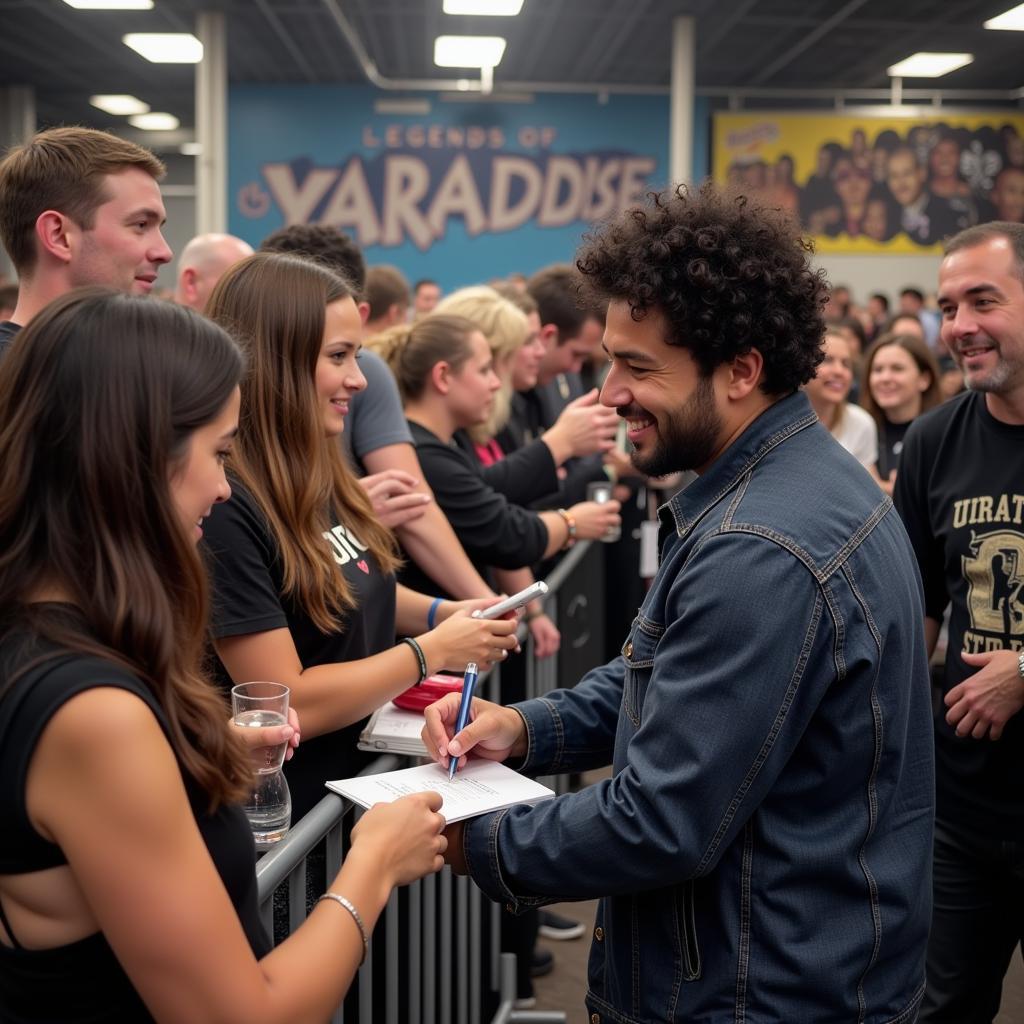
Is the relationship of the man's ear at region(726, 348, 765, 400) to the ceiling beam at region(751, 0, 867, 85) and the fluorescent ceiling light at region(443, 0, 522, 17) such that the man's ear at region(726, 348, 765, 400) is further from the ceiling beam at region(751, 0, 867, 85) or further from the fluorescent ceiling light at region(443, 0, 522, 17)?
the ceiling beam at region(751, 0, 867, 85)

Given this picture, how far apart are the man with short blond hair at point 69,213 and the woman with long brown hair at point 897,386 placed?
12.5 feet

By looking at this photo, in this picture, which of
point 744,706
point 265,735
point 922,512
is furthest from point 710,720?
point 922,512

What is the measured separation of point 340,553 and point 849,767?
3.48 ft

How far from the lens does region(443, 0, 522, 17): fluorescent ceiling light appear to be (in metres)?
10.2

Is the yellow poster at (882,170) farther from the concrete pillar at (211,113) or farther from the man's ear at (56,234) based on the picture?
the man's ear at (56,234)

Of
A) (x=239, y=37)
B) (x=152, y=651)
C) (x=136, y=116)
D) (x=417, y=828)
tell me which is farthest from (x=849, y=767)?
(x=136, y=116)

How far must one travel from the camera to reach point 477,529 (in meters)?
3.45

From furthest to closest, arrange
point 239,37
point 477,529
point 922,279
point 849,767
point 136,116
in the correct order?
1. point 136,116
2. point 922,279
3. point 239,37
4. point 477,529
5. point 849,767

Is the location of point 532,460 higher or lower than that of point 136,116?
lower

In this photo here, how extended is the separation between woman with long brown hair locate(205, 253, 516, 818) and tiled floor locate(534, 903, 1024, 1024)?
62.3 inches

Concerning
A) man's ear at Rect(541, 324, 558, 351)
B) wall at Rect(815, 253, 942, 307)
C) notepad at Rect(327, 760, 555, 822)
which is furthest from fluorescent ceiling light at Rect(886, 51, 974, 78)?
notepad at Rect(327, 760, 555, 822)

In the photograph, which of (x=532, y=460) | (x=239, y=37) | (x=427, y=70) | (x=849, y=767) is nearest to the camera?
(x=849, y=767)

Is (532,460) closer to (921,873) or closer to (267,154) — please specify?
(921,873)

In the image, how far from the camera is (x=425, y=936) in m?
2.30
